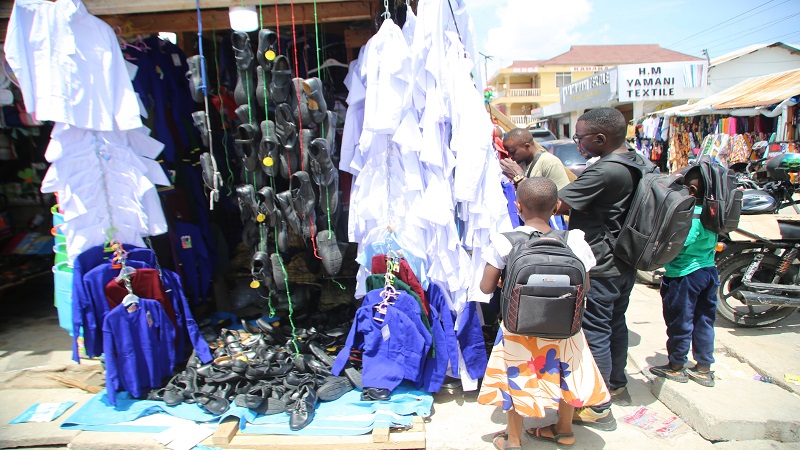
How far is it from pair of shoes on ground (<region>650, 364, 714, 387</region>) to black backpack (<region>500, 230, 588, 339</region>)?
1.51 m

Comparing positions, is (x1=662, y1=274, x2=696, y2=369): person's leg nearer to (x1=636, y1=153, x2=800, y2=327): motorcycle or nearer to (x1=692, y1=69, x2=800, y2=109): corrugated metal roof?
(x1=636, y1=153, x2=800, y2=327): motorcycle

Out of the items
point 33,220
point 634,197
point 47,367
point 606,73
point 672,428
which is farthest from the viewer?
point 606,73

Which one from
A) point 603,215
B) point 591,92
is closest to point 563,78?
point 591,92

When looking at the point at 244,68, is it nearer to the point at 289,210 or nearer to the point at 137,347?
the point at 289,210

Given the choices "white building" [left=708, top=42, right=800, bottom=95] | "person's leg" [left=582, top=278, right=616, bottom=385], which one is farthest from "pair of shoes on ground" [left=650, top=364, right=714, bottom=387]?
"white building" [left=708, top=42, right=800, bottom=95]

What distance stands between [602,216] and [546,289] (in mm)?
835

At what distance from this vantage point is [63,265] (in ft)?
10.7

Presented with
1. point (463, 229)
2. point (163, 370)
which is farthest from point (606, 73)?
point (163, 370)

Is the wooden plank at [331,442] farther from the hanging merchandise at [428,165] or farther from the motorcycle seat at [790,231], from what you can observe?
the motorcycle seat at [790,231]

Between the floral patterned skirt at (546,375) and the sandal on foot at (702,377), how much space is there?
1230 millimetres

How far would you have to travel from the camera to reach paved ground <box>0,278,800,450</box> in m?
2.65

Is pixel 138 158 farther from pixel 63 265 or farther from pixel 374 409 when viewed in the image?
pixel 374 409

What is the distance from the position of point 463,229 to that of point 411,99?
0.99 meters

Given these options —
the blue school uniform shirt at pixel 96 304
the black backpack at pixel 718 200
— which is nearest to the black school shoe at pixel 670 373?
the black backpack at pixel 718 200
